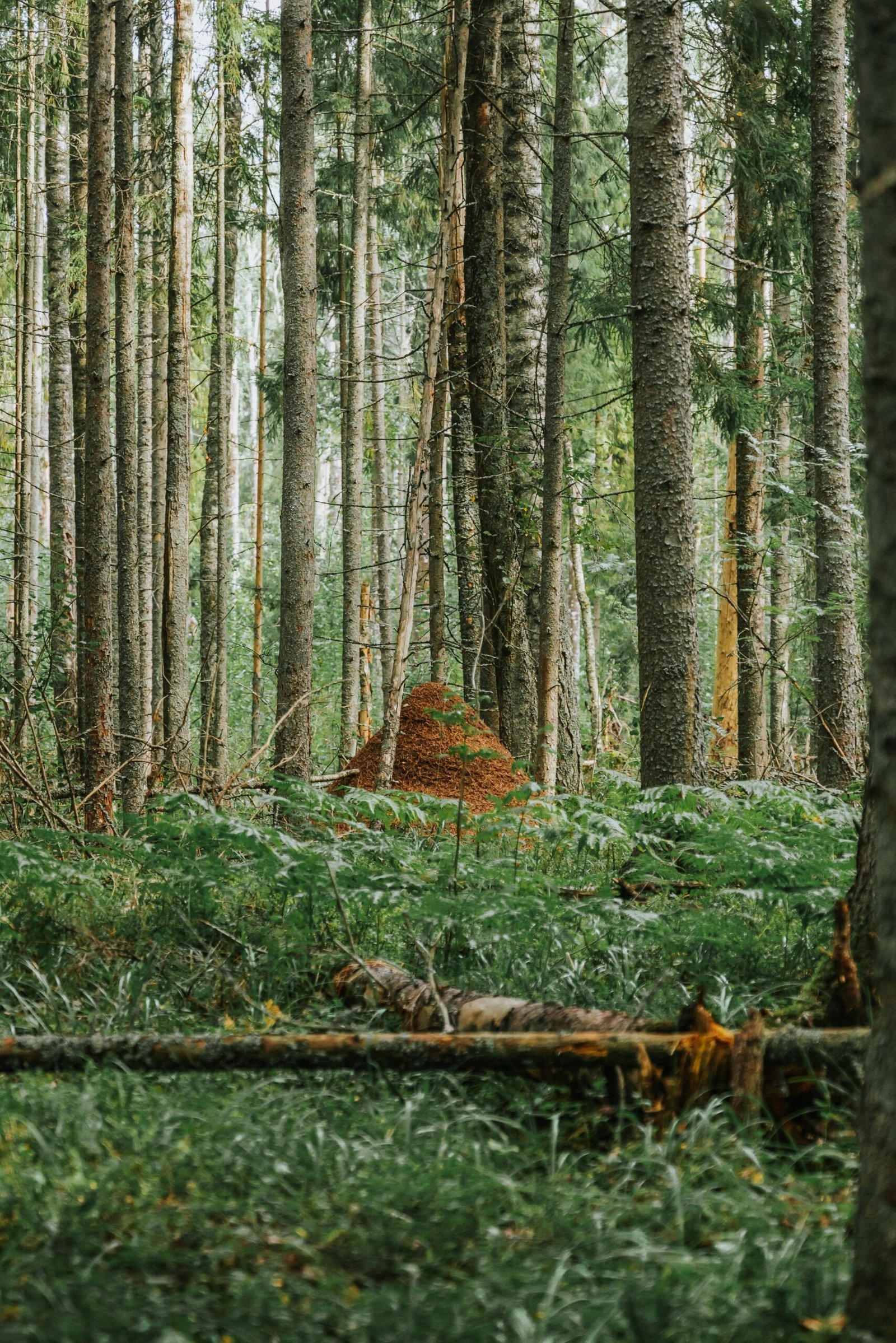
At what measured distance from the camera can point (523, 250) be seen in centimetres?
1060

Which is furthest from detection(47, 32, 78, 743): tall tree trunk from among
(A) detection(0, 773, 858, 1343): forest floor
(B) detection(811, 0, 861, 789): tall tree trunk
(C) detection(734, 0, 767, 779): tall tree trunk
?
(B) detection(811, 0, 861, 789): tall tree trunk

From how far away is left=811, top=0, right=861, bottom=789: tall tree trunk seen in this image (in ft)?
30.5

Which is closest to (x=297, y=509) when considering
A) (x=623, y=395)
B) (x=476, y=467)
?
(x=476, y=467)

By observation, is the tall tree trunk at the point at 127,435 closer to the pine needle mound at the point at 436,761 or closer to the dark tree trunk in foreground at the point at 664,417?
the pine needle mound at the point at 436,761

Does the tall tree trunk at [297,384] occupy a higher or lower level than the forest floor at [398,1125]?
higher

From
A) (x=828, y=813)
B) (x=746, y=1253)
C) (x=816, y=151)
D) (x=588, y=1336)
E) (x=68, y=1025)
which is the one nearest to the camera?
(x=588, y=1336)

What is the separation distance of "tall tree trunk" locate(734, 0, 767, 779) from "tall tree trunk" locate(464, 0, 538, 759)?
214 cm

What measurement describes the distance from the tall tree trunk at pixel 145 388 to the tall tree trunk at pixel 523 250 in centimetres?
430

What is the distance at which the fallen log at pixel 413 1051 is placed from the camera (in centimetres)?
304

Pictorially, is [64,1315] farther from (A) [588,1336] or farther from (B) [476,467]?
(B) [476,467]

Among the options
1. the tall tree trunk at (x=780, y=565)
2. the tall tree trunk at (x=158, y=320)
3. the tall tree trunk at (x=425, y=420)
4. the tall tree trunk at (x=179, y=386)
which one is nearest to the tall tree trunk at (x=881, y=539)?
the tall tree trunk at (x=425, y=420)

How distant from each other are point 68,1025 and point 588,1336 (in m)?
2.58

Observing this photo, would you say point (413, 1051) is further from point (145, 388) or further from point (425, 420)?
point (145, 388)

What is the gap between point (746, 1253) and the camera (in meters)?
2.23
